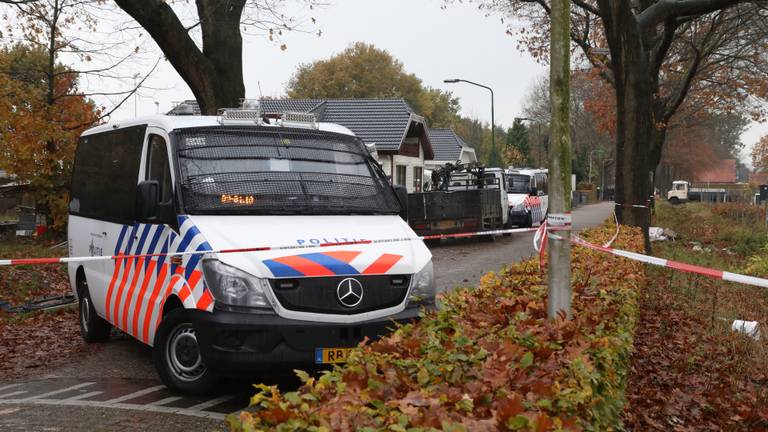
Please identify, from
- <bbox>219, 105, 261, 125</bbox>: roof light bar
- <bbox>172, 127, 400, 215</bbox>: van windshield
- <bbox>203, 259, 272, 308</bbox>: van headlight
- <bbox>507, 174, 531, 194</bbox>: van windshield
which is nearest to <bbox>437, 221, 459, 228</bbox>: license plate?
<bbox>507, 174, 531, 194</bbox>: van windshield

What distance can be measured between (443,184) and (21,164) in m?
13.2

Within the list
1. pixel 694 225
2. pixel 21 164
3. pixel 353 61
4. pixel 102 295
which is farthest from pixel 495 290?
pixel 353 61

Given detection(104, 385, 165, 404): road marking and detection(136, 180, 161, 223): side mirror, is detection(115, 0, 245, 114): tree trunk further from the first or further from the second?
detection(104, 385, 165, 404): road marking

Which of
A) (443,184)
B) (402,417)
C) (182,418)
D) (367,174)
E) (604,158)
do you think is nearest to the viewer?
(402,417)

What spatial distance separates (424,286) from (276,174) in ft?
5.45

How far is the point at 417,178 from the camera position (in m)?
41.9

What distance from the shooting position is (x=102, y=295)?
8391 mm

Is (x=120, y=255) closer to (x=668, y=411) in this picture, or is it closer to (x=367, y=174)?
(x=367, y=174)

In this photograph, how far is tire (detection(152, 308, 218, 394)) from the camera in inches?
246

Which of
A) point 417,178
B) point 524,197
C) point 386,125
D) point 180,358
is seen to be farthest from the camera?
point 417,178

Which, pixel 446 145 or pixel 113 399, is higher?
Answer: pixel 446 145

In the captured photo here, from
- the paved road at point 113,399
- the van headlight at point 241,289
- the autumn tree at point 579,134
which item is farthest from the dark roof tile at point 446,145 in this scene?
the van headlight at point 241,289

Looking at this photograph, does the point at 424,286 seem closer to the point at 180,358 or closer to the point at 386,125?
the point at 180,358

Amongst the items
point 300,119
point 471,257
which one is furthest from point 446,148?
point 300,119
